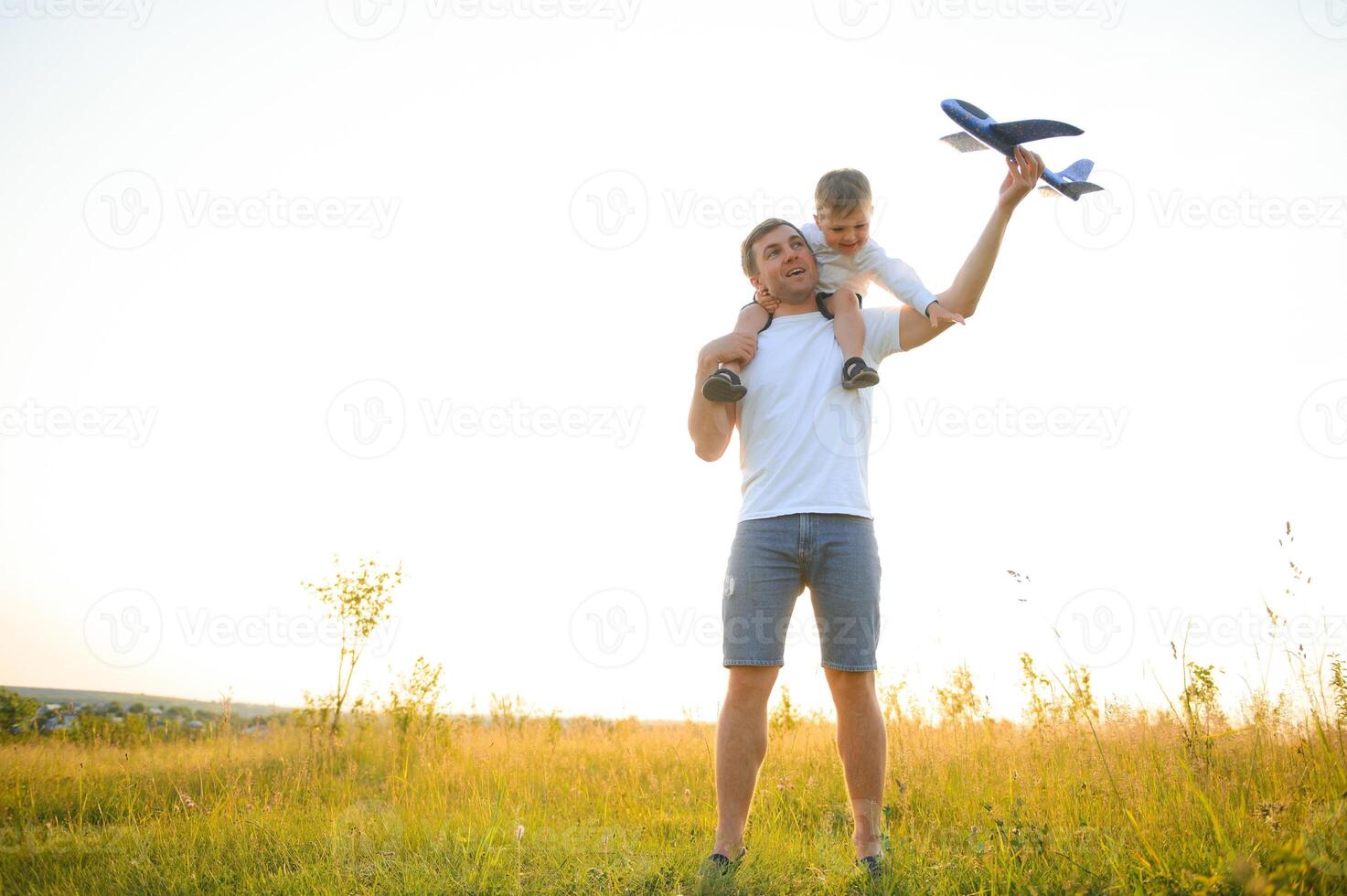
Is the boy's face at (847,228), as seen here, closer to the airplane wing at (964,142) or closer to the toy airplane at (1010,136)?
the toy airplane at (1010,136)

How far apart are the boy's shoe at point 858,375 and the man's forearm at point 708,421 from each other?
0.46m

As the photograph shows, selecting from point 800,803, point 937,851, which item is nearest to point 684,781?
point 800,803

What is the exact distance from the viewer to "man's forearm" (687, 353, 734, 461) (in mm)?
3213

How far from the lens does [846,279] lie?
346 centimetres

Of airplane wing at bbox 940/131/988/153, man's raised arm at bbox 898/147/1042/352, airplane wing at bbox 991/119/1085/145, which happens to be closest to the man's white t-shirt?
man's raised arm at bbox 898/147/1042/352

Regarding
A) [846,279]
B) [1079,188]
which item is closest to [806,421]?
[846,279]

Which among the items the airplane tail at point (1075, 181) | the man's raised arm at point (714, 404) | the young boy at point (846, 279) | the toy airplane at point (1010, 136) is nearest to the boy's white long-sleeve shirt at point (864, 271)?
the young boy at point (846, 279)

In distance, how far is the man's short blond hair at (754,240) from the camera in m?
3.44

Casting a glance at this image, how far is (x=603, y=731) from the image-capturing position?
7.01 metres

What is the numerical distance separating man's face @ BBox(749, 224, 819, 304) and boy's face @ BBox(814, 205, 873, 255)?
0.33 ft

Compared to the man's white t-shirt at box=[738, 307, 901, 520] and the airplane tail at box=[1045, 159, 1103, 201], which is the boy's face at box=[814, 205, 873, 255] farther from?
the airplane tail at box=[1045, 159, 1103, 201]

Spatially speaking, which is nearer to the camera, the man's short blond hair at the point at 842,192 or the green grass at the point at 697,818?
the green grass at the point at 697,818

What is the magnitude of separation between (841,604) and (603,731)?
4.58 meters

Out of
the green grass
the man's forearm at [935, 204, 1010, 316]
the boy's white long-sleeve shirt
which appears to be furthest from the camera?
the boy's white long-sleeve shirt
